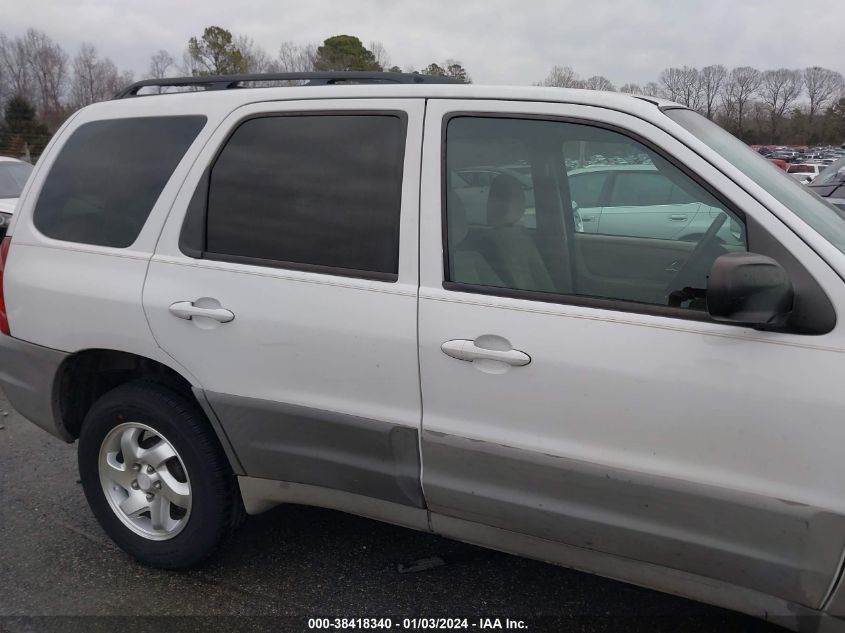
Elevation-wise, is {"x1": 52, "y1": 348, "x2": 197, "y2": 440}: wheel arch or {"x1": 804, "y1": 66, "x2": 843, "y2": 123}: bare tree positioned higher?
{"x1": 804, "y1": 66, "x2": 843, "y2": 123}: bare tree

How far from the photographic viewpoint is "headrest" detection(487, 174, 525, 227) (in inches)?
94.4

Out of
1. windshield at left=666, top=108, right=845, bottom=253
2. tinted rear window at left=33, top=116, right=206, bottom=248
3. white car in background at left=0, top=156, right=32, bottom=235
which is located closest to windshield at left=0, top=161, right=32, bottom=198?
white car in background at left=0, top=156, right=32, bottom=235

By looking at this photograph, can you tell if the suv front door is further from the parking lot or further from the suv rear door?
the parking lot

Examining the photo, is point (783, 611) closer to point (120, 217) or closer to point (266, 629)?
point (266, 629)

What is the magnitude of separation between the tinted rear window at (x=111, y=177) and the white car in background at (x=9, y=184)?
578 cm

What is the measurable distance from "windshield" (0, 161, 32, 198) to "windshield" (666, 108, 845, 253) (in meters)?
9.01

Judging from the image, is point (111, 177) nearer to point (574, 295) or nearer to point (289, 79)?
point (289, 79)

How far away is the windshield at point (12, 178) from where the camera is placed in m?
9.15

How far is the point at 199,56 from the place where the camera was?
48531 millimetres

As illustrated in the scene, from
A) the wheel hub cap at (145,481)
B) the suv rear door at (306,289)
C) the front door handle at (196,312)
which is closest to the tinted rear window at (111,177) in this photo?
the suv rear door at (306,289)

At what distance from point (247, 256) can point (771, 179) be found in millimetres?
1825

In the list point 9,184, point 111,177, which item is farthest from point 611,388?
point 9,184

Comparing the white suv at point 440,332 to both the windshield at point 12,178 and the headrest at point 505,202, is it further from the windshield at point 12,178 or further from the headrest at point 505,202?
the windshield at point 12,178

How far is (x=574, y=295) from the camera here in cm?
220
